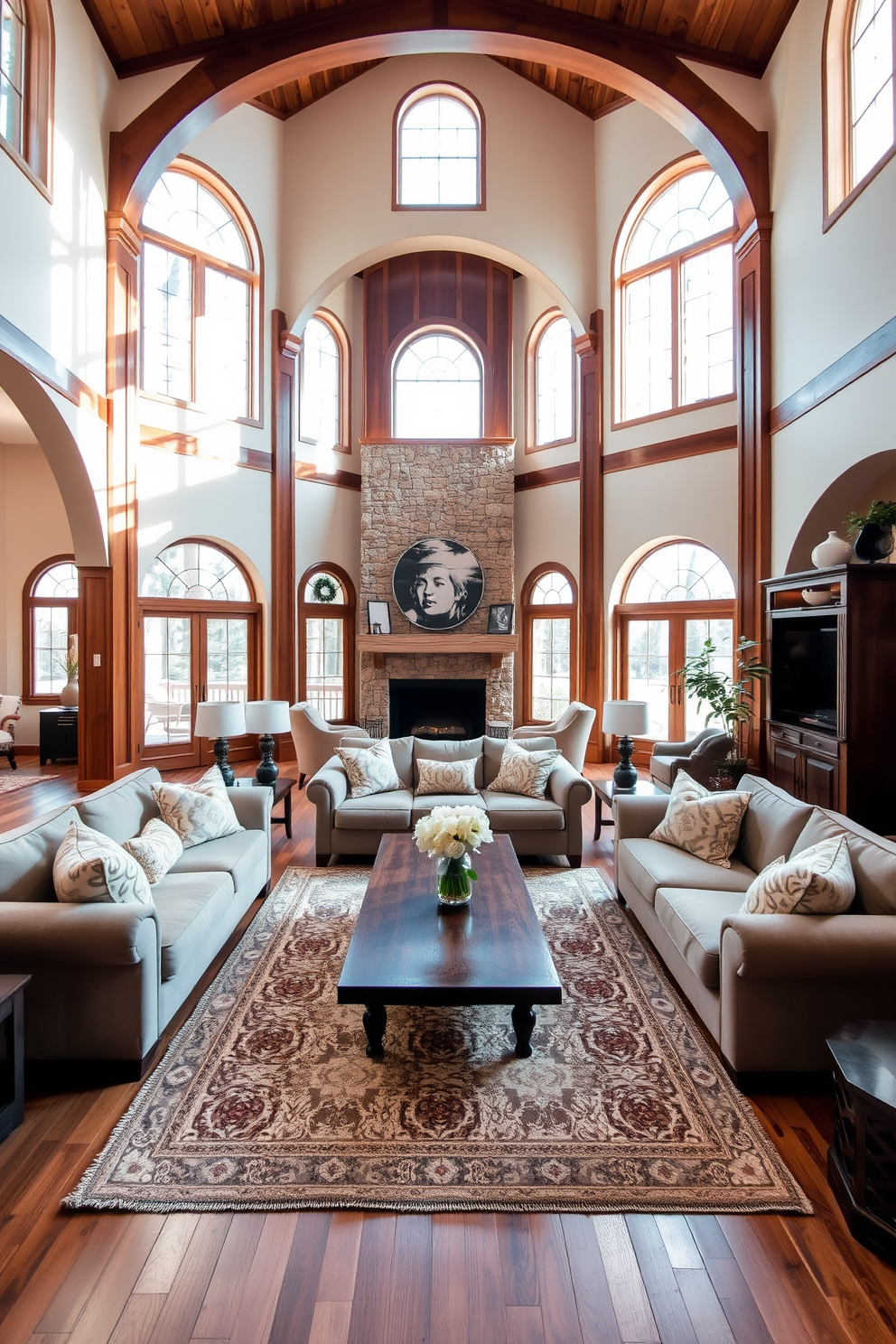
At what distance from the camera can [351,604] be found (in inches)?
408

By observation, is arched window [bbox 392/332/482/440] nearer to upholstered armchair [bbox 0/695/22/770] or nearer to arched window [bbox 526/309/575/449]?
arched window [bbox 526/309/575/449]

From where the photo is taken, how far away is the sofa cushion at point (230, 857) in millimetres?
3795

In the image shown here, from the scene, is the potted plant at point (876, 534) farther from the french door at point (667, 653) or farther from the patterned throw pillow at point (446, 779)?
the french door at point (667, 653)

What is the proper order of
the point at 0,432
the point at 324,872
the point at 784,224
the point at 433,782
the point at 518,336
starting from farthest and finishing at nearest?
the point at 518,336 → the point at 0,432 → the point at 784,224 → the point at 433,782 → the point at 324,872

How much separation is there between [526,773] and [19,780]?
239 inches

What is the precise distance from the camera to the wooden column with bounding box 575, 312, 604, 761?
916 centimetres

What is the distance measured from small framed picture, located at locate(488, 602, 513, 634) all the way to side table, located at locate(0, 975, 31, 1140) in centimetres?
760

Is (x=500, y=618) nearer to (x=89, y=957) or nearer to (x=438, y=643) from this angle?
(x=438, y=643)

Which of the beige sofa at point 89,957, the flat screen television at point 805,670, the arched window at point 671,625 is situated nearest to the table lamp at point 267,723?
the beige sofa at point 89,957

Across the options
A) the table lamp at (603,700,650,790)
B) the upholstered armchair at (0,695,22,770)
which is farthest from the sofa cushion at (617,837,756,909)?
the upholstered armchair at (0,695,22,770)

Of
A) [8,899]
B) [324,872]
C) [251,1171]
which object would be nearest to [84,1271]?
[251,1171]

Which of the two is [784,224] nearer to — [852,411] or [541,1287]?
[852,411]

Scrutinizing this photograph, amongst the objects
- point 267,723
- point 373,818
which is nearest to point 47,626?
point 267,723

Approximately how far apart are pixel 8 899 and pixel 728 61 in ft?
28.2
